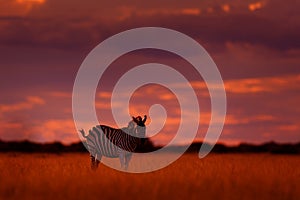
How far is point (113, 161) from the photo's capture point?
859 inches

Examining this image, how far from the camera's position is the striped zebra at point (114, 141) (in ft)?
68.3

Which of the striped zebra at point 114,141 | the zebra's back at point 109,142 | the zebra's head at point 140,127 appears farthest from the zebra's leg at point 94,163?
the zebra's head at point 140,127

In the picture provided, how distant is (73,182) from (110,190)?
1603 millimetres

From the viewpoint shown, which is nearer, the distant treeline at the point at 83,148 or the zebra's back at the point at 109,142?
the zebra's back at the point at 109,142

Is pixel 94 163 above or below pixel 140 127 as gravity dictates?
below

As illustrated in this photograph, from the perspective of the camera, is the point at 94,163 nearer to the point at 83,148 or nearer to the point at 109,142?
the point at 109,142

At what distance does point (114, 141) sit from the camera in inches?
840

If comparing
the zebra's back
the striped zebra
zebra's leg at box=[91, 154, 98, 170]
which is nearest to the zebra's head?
the striped zebra

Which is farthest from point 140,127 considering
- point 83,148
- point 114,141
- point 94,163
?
point 83,148

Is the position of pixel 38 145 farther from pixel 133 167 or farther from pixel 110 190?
pixel 110 190

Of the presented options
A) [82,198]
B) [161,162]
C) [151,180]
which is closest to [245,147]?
[161,162]

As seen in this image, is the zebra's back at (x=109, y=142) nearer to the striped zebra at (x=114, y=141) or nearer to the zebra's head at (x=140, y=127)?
the striped zebra at (x=114, y=141)

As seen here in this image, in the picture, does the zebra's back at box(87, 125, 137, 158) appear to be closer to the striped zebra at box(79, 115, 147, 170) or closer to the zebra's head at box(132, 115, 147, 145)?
the striped zebra at box(79, 115, 147, 170)

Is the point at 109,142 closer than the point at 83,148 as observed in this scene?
Yes
